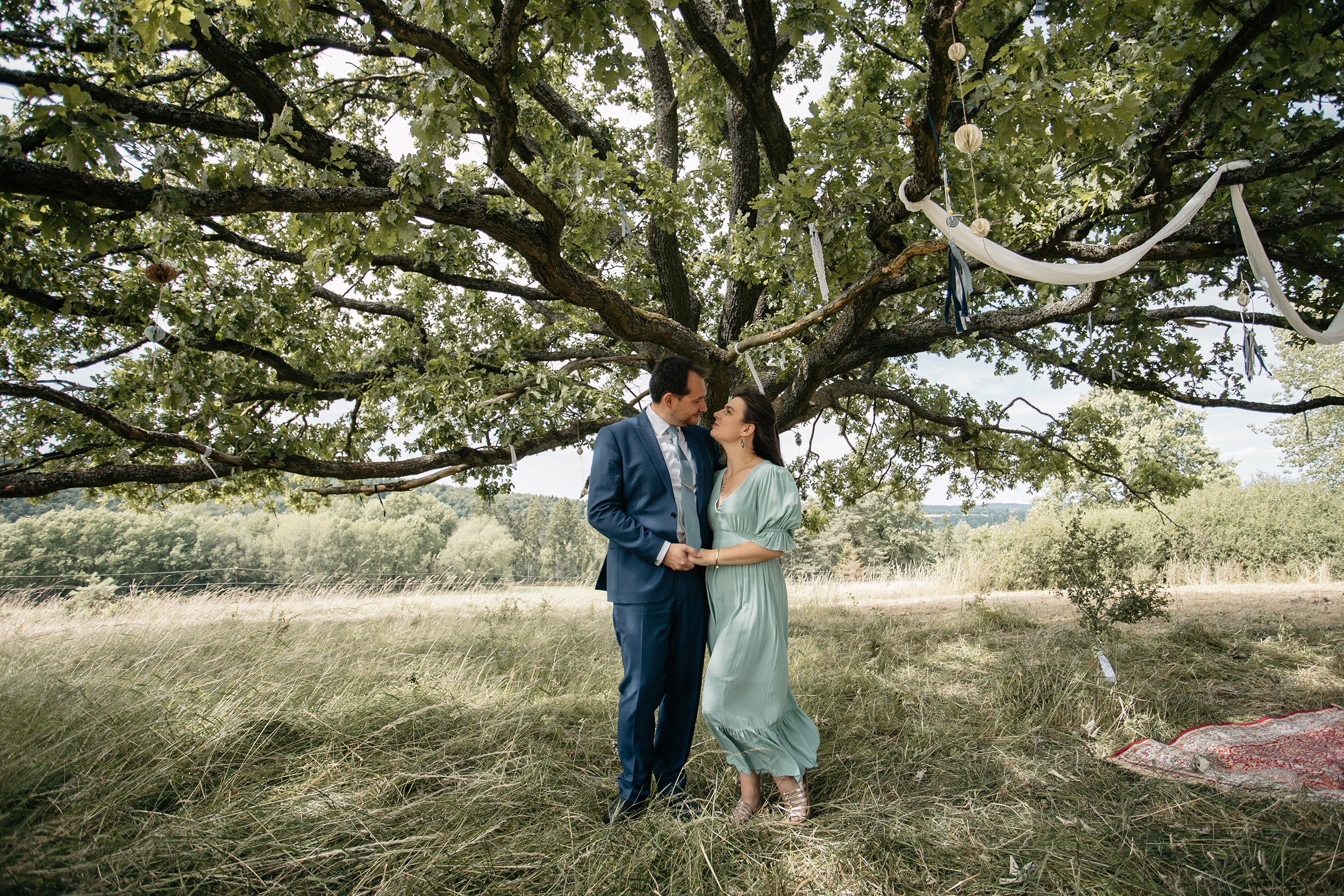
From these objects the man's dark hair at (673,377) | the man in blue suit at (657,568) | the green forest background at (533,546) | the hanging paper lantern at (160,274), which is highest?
the hanging paper lantern at (160,274)

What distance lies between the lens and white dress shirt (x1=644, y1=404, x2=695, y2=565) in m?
2.92

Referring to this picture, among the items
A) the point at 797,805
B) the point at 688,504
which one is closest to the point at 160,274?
the point at 688,504

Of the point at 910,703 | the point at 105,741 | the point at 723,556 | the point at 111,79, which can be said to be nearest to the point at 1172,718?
the point at 910,703

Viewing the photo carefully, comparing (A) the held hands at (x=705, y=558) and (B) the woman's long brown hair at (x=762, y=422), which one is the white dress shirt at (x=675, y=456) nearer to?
(A) the held hands at (x=705, y=558)

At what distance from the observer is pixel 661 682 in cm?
280

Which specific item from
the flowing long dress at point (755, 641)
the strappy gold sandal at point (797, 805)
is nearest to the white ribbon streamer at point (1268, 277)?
the flowing long dress at point (755, 641)

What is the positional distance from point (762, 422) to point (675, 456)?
0.47 metres

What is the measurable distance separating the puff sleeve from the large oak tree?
1.71m

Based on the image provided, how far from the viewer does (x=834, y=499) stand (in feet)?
38.4

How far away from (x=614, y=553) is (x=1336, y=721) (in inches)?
180

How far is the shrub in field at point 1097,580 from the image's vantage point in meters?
6.13

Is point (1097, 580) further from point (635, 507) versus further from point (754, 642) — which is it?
point (635, 507)

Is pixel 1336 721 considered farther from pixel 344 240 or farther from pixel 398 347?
pixel 398 347

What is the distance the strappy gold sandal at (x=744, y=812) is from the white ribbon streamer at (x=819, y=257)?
3323 mm
